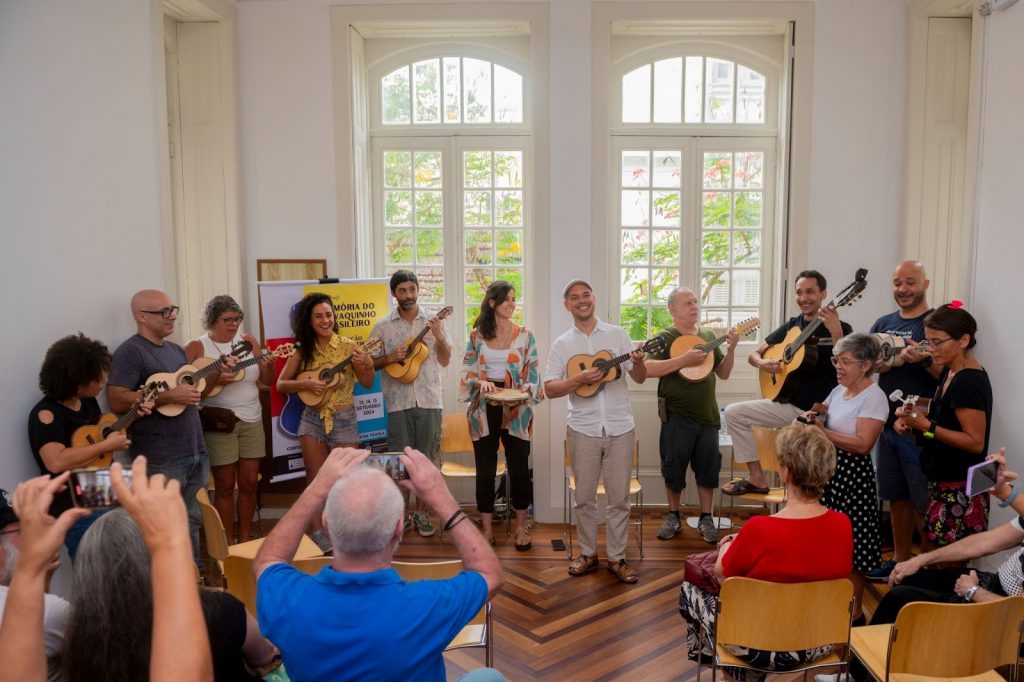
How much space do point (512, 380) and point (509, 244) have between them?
1.65 m

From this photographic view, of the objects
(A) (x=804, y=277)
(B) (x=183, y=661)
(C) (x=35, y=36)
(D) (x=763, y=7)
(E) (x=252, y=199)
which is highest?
(D) (x=763, y=7)

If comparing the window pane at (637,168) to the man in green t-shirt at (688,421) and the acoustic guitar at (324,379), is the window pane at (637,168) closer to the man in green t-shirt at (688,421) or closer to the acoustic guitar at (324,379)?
the man in green t-shirt at (688,421)

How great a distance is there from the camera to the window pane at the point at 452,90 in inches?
241

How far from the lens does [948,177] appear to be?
5.41m

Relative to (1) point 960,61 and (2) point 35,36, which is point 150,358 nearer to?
(2) point 35,36

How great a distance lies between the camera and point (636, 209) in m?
6.06

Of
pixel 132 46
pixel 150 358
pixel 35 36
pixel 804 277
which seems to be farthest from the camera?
pixel 804 277

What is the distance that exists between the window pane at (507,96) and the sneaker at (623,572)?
11.8 ft


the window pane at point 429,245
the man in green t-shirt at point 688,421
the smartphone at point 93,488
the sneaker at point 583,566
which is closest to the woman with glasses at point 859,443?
the man in green t-shirt at point 688,421

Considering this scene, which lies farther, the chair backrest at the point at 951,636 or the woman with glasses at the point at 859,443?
the woman with glasses at the point at 859,443

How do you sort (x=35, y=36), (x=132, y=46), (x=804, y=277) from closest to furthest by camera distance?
(x=35, y=36) < (x=132, y=46) < (x=804, y=277)

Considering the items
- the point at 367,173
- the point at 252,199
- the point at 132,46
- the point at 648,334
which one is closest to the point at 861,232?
the point at 648,334

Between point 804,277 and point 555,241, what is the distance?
1.80m

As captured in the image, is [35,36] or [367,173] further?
[367,173]
